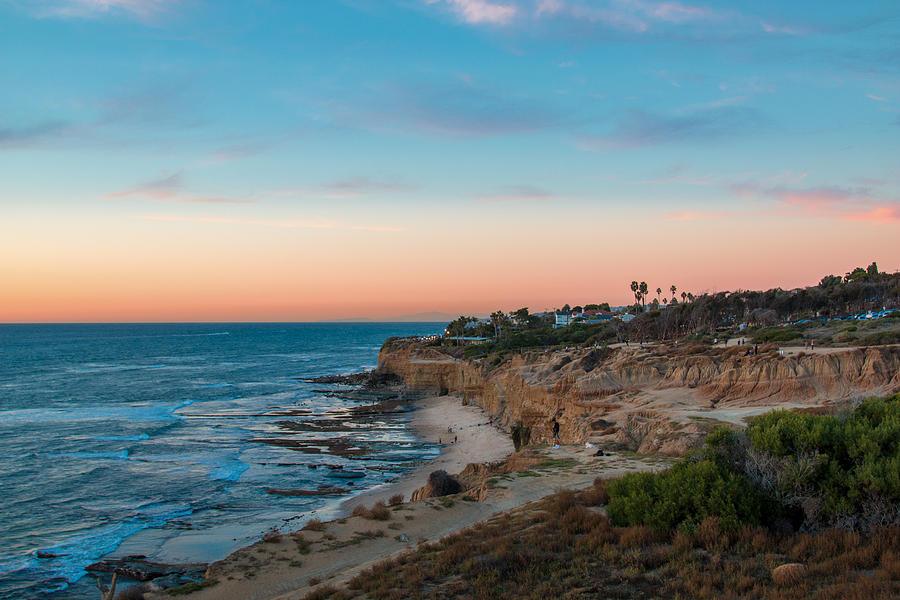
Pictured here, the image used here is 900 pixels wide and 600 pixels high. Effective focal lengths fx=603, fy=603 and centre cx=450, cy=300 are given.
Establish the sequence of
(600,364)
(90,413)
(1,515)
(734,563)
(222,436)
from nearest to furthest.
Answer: (734,563) < (1,515) < (600,364) < (222,436) < (90,413)

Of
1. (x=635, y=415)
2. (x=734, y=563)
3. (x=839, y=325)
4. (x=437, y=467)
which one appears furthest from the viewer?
(x=839, y=325)

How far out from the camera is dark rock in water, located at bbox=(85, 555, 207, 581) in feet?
62.7

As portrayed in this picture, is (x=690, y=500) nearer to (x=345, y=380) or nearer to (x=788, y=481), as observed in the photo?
(x=788, y=481)

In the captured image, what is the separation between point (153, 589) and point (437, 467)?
20363mm

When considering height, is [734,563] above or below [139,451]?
above

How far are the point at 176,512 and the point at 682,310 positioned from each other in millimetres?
68656

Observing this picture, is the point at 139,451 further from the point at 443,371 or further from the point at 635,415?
the point at 443,371

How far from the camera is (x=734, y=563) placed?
34.1 feet

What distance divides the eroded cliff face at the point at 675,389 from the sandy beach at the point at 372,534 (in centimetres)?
326

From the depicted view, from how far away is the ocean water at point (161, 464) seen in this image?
22656mm

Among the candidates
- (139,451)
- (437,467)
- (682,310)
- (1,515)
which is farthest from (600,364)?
(682,310)

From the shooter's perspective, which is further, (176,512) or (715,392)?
(715,392)

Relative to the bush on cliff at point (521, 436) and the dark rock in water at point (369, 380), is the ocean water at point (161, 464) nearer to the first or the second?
the bush on cliff at point (521, 436)

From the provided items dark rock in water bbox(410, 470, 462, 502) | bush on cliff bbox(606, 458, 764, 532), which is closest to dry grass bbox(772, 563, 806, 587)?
bush on cliff bbox(606, 458, 764, 532)
